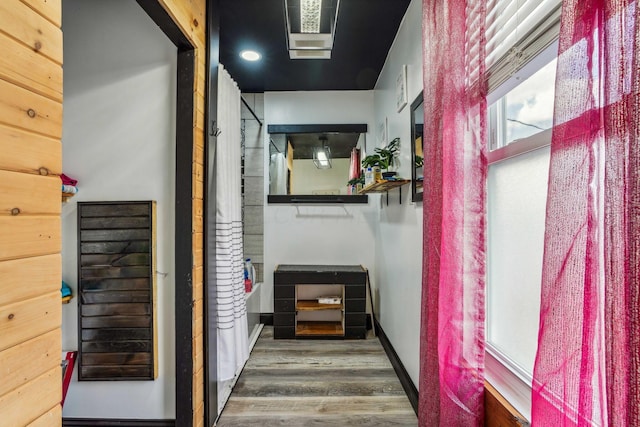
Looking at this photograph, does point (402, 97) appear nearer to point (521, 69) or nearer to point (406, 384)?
point (521, 69)

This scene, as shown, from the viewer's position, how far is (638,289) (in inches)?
17.9

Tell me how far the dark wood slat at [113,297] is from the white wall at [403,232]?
151 cm

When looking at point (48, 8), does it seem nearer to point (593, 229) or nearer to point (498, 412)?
point (593, 229)

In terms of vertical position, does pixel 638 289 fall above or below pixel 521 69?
below

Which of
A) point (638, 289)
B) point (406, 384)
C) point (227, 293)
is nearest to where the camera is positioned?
point (638, 289)

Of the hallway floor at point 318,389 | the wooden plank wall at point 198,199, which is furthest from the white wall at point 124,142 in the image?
the hallway floor at point 318,389

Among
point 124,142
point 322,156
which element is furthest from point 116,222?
point 322,156

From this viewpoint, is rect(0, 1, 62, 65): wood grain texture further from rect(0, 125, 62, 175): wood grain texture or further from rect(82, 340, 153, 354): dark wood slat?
rect(82, 340, 153, 354): dark wood slat

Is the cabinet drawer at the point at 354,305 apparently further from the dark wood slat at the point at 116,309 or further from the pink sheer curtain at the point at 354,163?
the dark wood slat at the point at 116,309

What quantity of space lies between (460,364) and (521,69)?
0.95 meters

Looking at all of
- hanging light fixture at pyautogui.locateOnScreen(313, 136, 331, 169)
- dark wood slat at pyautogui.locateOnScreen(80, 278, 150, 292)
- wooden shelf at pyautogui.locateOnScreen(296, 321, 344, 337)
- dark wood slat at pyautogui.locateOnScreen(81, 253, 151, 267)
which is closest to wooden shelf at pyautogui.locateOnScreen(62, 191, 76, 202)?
dark wood slat at pyautogui.locateOnScreen(81, 253, 151, 267)

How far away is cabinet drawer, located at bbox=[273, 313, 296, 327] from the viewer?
2.88 metres

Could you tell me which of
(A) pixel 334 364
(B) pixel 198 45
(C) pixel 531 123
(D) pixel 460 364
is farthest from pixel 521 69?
(A) pixel 334 364

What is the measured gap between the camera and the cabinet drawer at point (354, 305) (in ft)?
9.44
